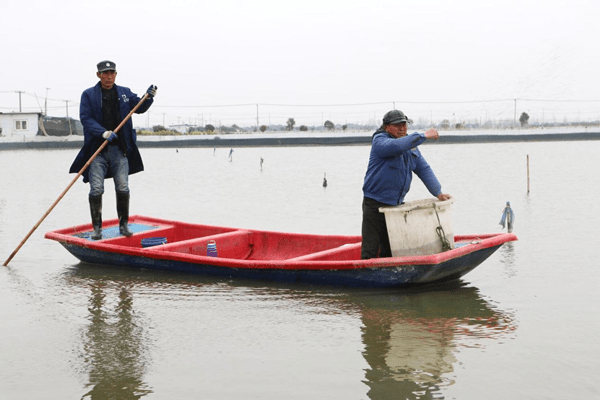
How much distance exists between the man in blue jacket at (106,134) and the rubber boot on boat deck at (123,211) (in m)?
0.02

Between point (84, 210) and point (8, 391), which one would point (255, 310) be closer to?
point (8, 391)

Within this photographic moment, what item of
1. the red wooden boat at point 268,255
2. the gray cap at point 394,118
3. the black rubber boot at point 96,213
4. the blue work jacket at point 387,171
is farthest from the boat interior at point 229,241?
the gray cap at point 394,118

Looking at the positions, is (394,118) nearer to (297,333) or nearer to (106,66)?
(297,333)

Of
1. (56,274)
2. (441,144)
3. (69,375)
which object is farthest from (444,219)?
(441,144)

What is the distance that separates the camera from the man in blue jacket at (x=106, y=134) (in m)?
8.43

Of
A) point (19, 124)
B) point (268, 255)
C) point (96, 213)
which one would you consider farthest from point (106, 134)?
point (19, 124)

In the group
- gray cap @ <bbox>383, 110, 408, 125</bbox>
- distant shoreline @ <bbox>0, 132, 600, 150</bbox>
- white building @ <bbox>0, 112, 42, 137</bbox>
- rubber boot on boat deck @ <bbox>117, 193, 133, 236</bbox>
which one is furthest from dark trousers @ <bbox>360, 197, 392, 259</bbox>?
distant shoreline @ <bbox>0, 132, 600, 150</bbox>

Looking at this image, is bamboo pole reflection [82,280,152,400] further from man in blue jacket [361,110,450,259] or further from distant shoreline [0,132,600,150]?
distant shoreline [0,132,600,150]

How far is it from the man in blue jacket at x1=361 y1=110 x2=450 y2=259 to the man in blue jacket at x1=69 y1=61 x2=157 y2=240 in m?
3.18

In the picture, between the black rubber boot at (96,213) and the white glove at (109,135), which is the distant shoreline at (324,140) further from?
the white glove at (109,135)

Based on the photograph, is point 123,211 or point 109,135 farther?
point 123,211

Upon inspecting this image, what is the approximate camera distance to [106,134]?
27.2 feet

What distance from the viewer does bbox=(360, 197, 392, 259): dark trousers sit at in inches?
275

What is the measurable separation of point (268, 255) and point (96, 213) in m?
2.23
